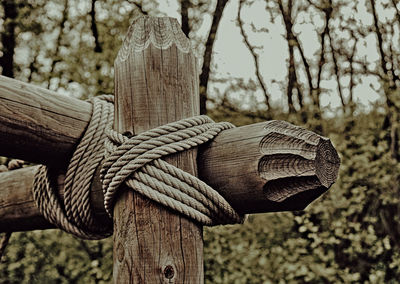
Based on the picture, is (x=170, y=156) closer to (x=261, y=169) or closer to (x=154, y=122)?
(x=154, y=122)

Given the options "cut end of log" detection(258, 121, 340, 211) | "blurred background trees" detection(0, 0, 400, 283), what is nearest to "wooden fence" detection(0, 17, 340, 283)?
"cut end of log" detection(258, 121, 340, 211)

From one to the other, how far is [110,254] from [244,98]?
2.36 metres

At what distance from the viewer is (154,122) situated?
1.16m

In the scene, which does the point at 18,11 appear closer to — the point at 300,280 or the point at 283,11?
the point at 283,11

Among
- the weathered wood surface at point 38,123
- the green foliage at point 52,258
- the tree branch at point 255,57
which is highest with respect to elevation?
the tree branch at point 255,57

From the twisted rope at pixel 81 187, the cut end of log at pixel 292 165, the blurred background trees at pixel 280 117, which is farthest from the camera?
the blurred background trees at pixel 280 117

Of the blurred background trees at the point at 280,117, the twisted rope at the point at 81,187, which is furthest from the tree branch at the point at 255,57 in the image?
the twisted rope at the point at 81,187

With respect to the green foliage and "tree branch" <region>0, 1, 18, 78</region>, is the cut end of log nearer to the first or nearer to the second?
the green foliage

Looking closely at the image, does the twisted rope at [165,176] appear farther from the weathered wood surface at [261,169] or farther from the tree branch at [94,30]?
the tree branch at [94,30]

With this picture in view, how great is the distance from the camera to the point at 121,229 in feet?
3.72

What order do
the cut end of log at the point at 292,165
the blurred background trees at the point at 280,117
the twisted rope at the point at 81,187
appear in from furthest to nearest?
the blurred background trees at the point at 280,117, the twisted rope at the point at 81,187, the cut end of log at the point at 292,165

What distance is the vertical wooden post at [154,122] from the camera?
1.09m

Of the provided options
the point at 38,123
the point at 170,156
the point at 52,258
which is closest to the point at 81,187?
the point at 38,123

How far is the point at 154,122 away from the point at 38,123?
27 centimetres
